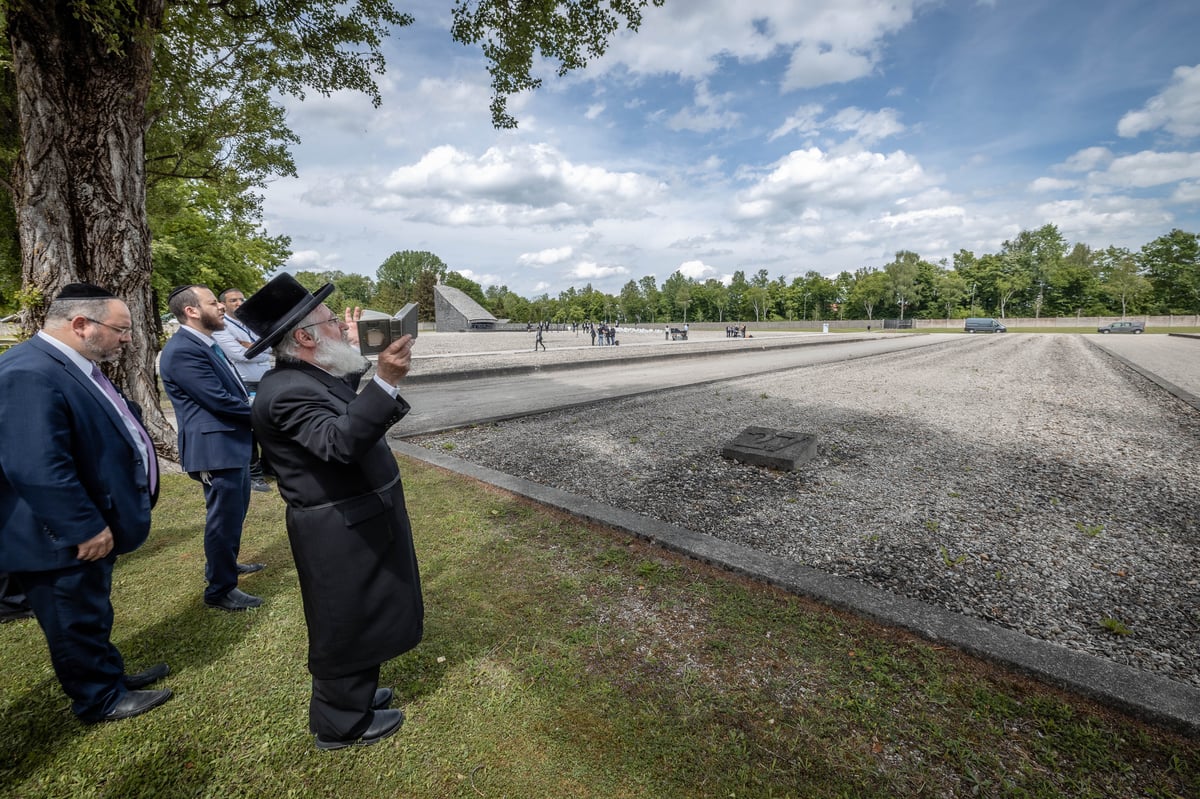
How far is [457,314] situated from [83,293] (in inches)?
2772

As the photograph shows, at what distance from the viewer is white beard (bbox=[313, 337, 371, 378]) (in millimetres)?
2141

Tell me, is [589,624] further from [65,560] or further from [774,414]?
[774,414]

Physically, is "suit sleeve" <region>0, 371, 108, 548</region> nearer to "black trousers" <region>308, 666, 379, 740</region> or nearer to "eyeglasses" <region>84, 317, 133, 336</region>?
"eyeglasses" <region>84, 317, 133, 336</region>

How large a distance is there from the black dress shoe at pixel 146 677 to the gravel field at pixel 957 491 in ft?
11.4

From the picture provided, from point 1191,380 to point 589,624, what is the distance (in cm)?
1906

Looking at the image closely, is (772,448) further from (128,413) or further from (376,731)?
(128,413)

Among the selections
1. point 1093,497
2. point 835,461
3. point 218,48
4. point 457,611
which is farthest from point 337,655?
point 218,48

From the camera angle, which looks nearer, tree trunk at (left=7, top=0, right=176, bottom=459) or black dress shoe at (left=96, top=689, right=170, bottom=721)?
black dress shoe at (left=96, top=689, right=170, bottom=721)

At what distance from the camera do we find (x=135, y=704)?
2.49 m

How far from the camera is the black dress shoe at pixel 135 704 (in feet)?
8.05

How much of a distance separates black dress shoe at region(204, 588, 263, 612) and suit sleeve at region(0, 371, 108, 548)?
52.7 inches

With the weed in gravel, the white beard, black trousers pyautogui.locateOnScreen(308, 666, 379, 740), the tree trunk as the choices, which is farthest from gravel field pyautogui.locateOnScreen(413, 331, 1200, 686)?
the tree trunk

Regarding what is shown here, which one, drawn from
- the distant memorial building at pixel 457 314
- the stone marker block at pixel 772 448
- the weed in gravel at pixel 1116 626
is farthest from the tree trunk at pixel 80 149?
the distant memorial building at pixel 457 314

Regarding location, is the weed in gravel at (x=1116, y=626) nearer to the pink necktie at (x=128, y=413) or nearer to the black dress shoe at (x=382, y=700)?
the black dress shoe at (x=382, y=700)
